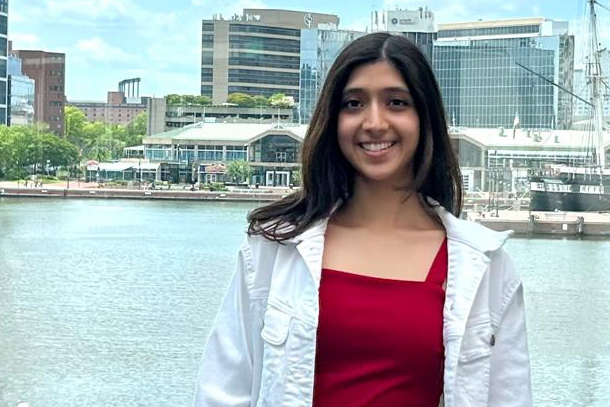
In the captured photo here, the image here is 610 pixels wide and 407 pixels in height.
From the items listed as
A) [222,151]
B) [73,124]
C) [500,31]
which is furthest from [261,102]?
[500,31]

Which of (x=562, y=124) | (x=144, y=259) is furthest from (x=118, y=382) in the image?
(x=562, y=124)

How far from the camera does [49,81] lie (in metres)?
40.6

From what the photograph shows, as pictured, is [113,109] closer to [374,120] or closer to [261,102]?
[261,102]

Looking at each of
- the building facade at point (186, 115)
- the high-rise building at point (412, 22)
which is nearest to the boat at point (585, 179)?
the high-rise building at point (412, 22)

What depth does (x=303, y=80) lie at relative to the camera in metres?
31.8

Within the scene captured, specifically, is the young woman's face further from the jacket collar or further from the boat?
the boat

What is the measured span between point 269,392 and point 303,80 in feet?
103

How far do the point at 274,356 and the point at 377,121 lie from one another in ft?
0.59

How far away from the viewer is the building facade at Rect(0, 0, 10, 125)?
3612 centimetres

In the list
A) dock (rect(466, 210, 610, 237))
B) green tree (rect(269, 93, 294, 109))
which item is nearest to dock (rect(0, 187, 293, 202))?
green tree (rect(269, 93, 294, 109))

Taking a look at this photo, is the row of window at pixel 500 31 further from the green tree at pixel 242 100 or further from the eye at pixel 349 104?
the eye at pixel 349 104

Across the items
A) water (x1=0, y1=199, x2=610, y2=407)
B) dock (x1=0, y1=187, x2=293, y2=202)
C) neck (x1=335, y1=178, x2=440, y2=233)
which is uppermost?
neck (x1=335, y1=178, x2=440, y2=233)

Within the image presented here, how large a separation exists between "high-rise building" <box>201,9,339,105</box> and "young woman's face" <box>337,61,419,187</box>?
42.2 meters

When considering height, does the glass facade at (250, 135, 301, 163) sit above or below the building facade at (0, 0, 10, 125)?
below
